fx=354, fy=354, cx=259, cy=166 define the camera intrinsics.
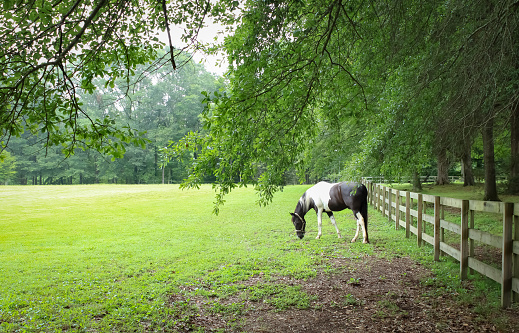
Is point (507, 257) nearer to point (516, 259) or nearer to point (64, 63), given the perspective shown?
point (516, 259)

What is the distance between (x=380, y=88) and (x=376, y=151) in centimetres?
132

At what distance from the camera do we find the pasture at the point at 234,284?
4418mm

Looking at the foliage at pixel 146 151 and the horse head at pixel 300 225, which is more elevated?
the foliage at pixel 146 151

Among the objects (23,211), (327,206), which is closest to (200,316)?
(327,206)

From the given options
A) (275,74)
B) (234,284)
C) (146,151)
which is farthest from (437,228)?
(146,151)

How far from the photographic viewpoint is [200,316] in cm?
473

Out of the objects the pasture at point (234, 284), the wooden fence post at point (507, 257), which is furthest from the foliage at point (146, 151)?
the wooden fence post at point (507, 257)

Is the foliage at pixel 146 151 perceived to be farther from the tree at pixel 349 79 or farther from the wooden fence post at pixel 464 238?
the wooden fence post at pixel 464 238

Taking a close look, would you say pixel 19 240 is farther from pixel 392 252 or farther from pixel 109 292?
pixel 392 252

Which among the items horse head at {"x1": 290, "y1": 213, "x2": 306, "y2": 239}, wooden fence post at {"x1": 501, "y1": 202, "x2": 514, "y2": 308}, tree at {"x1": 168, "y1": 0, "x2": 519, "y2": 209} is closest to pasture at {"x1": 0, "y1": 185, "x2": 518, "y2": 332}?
wooden fence post at {"x1": 501, "y1": 202, "x2": 514, "y2": 308}

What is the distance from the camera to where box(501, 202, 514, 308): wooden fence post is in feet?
14.0

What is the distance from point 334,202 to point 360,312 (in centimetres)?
577

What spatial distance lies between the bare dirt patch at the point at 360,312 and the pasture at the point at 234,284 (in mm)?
14

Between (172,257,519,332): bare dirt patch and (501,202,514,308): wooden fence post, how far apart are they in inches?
7.3
